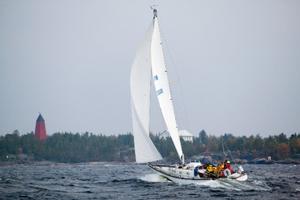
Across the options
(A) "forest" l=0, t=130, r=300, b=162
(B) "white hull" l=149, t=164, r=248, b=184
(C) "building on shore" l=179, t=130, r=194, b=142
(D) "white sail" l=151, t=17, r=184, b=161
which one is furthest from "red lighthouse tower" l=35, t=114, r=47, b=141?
(D) "white sail" l=151, t=17, r=184, b=161

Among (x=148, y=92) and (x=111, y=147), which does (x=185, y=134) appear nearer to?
(x=148, y=92)

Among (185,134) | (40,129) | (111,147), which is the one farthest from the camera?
(40,129)

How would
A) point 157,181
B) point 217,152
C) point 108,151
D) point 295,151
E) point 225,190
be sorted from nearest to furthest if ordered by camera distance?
point 225,190
point 157,181
point 295,151
point 217,152
point 108,151

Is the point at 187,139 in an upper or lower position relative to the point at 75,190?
upper

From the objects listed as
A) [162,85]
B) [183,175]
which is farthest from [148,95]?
[183,175]

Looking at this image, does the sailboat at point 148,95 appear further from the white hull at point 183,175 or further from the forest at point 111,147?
the forest at point 111,147

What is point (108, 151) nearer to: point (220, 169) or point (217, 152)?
point (217, 152)

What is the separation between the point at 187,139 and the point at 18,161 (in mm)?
47638

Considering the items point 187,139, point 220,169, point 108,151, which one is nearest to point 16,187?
point 220,169

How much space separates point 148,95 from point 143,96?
0.41 metres

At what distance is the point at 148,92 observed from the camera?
154ft

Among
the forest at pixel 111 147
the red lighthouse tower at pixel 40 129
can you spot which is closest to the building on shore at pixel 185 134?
the forest at pixel 111 147

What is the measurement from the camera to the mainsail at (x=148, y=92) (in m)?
46.3

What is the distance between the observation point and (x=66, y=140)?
191750 millimetres
